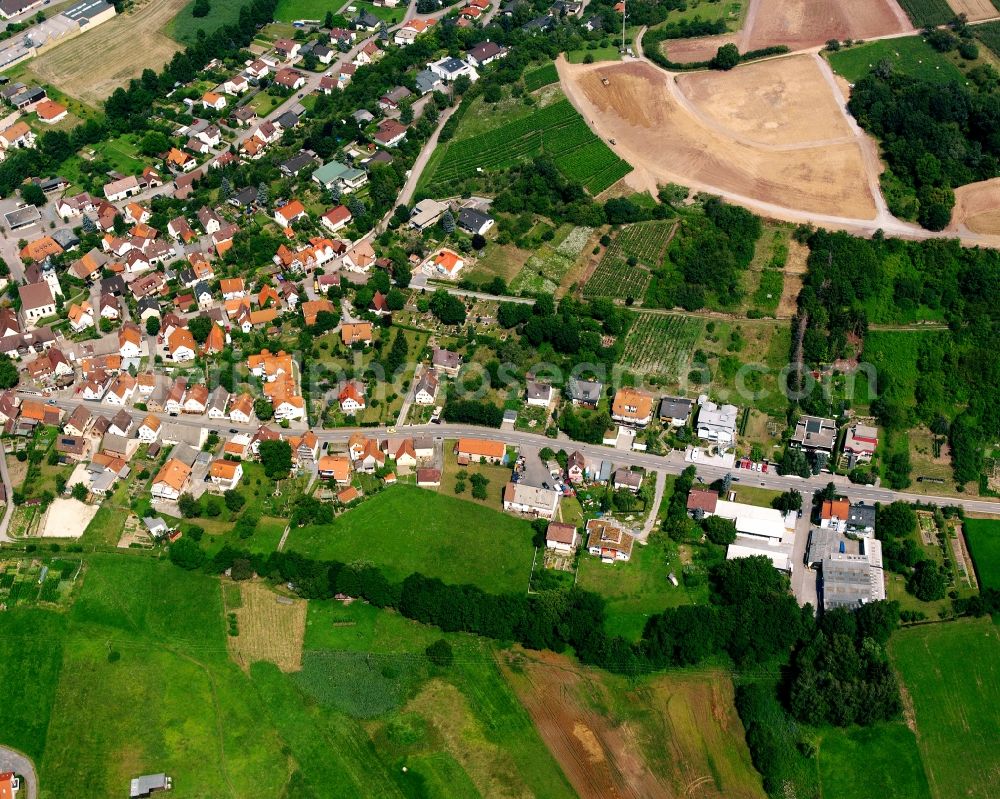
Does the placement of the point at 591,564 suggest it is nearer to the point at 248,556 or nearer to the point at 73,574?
the point at 248,556

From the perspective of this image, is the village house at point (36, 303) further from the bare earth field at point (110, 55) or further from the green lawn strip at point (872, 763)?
the green lawn strip at point (872, 763)

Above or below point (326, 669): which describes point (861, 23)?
above

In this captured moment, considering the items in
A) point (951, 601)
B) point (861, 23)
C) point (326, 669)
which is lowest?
point (951, 601)

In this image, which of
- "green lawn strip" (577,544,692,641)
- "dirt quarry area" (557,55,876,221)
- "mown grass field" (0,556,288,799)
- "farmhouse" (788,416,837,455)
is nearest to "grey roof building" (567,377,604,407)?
"green lawn strip" (577,544,692,641)

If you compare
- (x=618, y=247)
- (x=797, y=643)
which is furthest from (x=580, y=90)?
(x=797, y=643)

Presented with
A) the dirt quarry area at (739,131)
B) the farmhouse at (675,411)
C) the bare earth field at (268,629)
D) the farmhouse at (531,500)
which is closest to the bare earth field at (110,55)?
the dirt quarry area at (739,131)

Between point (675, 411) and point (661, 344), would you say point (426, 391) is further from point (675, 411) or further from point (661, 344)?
point (661, 344)

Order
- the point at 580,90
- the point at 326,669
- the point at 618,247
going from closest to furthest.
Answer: the point at 326,669 < the point at 618,247 < the point at 580,90
